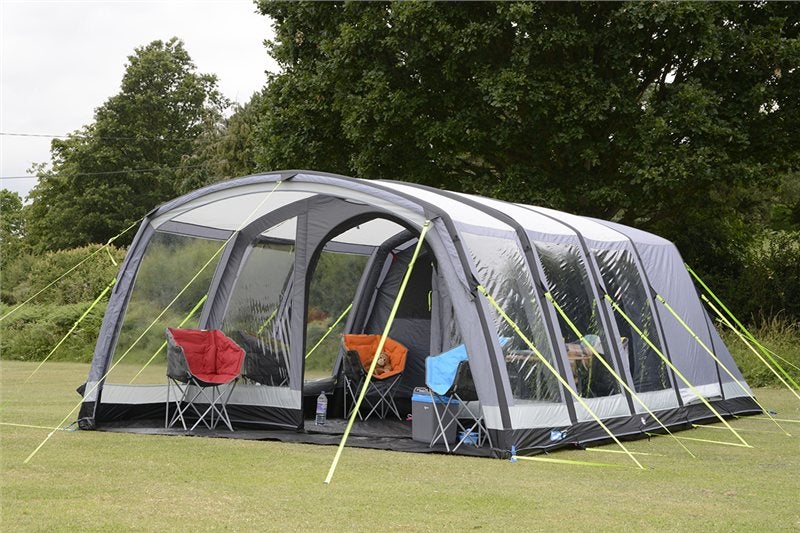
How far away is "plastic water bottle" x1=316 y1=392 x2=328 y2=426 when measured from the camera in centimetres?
854

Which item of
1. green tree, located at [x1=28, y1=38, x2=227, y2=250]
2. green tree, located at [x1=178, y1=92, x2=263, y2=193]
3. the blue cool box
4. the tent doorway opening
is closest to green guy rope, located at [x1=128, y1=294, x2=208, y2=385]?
the tent doorway opening

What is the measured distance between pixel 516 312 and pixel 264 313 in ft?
7.48

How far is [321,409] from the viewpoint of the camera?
8.62 metres

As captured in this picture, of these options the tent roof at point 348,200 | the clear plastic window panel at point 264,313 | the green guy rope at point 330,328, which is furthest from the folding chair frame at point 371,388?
the tent roof at point 348,200

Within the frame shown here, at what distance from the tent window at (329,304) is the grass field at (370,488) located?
97.7 inches

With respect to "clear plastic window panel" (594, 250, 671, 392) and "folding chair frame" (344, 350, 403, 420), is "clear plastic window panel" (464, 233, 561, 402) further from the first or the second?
"folding chair frame" (344, 350, 403, 420)

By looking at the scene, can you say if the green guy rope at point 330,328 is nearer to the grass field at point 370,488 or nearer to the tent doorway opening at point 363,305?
the tent doorway opening at point 363,305

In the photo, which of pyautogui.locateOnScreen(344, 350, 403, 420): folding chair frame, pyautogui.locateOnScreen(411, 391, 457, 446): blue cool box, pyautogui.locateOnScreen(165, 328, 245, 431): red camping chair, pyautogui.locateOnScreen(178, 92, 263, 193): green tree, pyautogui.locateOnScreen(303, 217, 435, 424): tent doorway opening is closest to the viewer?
pyautogui.locateOnScreen(411, 391, 457, 446): blue cool box

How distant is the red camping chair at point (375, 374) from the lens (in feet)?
29.0

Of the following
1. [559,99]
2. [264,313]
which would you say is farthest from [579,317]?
[559,99]

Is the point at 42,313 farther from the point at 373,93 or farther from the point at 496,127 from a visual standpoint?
the point at 496,127

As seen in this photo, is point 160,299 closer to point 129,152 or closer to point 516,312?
point 516,312

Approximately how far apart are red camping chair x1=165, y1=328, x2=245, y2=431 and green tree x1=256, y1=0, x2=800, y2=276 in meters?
5.85

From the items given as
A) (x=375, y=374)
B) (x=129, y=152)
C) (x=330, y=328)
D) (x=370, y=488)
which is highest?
(x=129, y=152)
